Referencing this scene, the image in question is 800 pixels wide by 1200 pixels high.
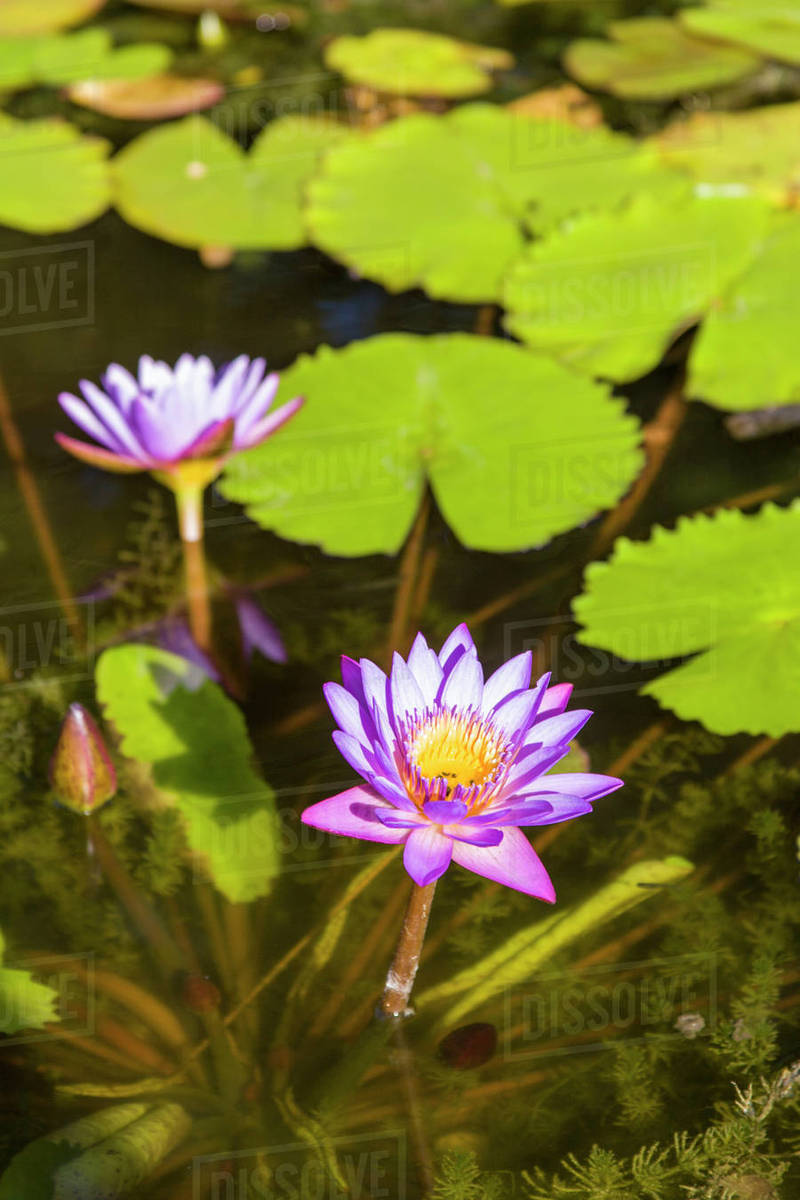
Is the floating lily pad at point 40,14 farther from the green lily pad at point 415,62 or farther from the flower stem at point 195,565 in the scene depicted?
the flower stem at point 195,565

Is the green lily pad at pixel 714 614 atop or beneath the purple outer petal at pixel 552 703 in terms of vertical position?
beneath

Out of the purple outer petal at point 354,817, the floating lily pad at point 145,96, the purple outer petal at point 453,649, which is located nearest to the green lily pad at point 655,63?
the floating lily pad at point 145,96

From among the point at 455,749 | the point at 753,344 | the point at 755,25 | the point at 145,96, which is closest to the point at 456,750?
the point at 455,749

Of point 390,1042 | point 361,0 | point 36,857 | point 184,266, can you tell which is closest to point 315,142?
point 184,266

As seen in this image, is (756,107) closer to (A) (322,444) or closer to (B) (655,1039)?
(A) (322,444)

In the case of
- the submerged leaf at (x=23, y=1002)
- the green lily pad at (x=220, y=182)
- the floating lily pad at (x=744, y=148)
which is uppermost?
the floating lily pad at (x=744, y=148)

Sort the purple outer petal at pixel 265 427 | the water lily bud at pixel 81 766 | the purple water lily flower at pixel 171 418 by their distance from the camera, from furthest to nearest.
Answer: the purple outer petal at pixel 265 427 < the purple water lily flower at pixel 171 418 < the water lily bud at pixel 81 766

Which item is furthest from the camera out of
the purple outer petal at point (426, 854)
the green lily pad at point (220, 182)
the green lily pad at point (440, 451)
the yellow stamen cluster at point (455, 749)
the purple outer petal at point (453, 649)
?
A: the green lily pad at point (220, 182)
